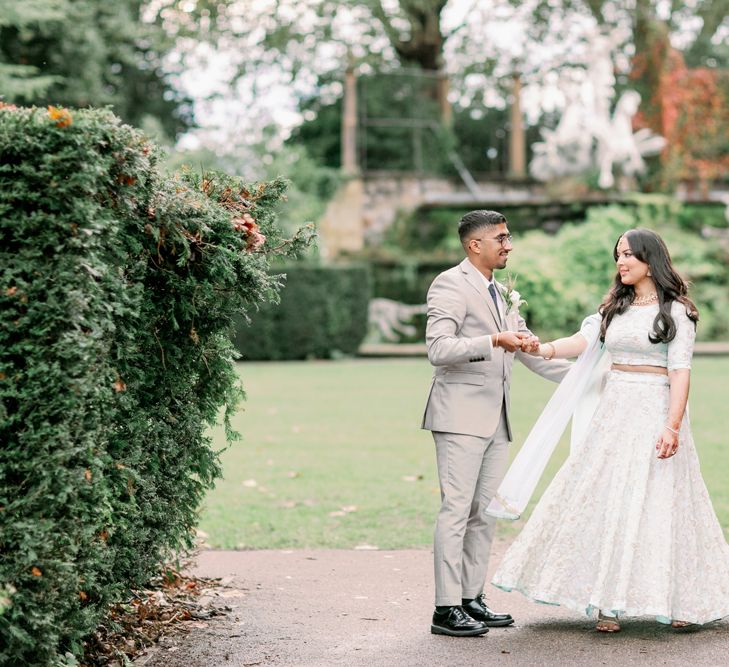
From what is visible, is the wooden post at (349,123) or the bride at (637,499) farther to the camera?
the wooden post at (349,123)

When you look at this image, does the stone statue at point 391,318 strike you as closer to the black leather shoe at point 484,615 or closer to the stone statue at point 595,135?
the stone statue at point 595,135

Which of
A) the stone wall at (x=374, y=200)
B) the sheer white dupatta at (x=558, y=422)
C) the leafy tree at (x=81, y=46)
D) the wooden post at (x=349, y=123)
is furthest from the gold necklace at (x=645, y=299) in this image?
the wooden post at (x=349, y=123)

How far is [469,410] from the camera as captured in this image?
5.39 m

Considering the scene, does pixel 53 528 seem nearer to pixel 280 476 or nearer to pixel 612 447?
pixel 612 447

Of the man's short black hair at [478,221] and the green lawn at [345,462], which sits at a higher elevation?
the man's short black hair at [478,221]

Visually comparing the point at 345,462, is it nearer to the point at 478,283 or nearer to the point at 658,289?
the point at 478,283

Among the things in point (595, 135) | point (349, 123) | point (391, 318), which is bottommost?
point (391, 318)

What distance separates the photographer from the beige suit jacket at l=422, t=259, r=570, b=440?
5371 millimetres

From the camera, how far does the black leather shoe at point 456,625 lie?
5.26 metres

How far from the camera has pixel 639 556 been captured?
5.18 meters

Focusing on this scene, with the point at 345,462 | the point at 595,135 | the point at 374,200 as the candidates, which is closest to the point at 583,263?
the point at 595,135

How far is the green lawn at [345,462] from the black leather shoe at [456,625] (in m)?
1.36

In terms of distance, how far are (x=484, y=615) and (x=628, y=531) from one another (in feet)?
2.69

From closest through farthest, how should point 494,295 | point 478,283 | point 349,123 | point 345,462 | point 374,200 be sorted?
point 478,283, point 494,295, point 345,462, point 349,123, point 374,200
